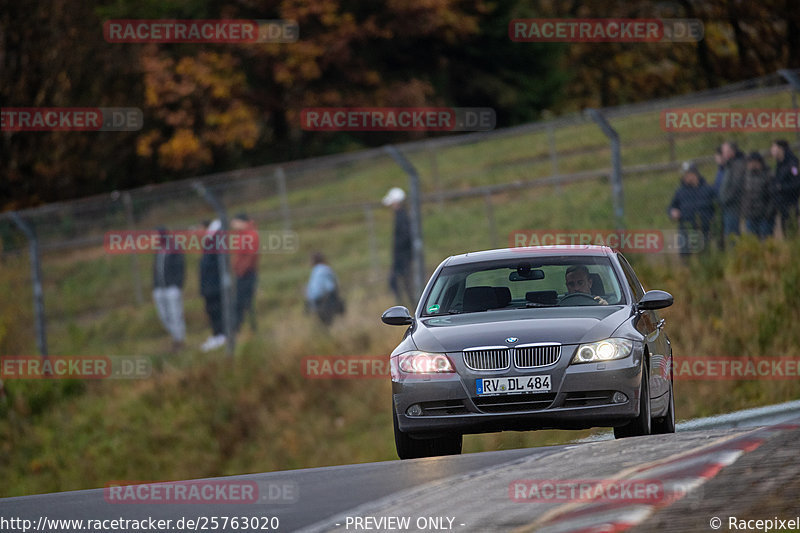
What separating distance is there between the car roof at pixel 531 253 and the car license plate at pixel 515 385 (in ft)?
4.71

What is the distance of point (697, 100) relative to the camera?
17.8m

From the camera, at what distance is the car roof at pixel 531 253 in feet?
32.8

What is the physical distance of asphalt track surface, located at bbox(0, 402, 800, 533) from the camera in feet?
25.1

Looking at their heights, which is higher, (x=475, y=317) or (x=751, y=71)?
(x=751, y=71)

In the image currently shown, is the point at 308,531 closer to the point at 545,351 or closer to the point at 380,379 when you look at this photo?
the point at 545,351

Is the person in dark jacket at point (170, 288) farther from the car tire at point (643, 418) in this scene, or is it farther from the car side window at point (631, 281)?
the car tire at point (643, 418)

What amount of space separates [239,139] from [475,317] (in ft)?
119

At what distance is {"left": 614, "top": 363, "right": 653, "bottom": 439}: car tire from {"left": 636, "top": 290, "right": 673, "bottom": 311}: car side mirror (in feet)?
1.45

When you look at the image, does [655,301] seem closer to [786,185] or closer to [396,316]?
A: [396,316]

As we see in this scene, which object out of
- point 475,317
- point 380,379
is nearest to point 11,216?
point 380,379

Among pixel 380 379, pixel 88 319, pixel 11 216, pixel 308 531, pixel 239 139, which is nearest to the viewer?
pixel 308 531
